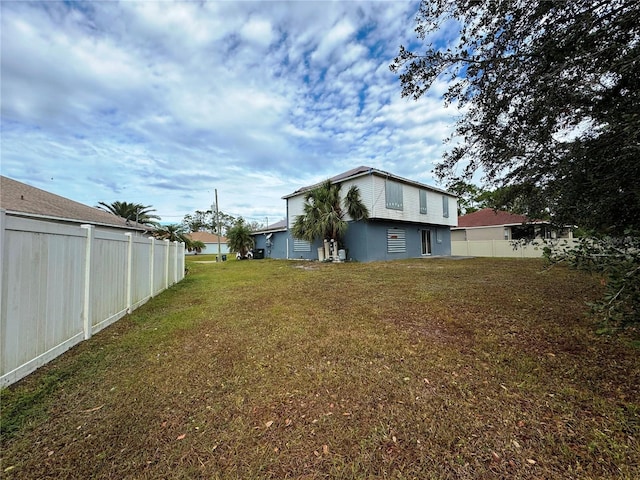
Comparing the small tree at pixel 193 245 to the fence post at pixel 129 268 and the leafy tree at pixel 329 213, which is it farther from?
the fence post at pixel 129 268

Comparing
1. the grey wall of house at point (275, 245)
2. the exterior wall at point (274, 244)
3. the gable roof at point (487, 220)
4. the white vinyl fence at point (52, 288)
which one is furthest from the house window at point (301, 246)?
the gable roof at point (487, 220)

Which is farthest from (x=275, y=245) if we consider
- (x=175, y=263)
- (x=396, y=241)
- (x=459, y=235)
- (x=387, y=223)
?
(x=459, y=235)

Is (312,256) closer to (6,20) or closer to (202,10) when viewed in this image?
(202,10)

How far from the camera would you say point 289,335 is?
12.1 ft

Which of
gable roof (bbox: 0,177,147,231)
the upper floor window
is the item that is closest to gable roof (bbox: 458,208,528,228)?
Answer: the upper floor window

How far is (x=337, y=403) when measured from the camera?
2.18 meters

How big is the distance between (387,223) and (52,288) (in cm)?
1403

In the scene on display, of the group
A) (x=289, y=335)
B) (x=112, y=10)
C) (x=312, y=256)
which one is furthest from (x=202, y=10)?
(x=312, y=256)

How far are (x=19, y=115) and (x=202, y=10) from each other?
740cm

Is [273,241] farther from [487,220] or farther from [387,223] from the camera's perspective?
[487,220]

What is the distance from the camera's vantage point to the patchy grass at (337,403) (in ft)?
5.21

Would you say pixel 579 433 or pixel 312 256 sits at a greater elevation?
pixel 312 256

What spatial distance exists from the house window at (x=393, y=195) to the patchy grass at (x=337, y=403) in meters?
10.6

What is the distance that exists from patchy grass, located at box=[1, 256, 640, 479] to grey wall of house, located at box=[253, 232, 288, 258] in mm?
14975
